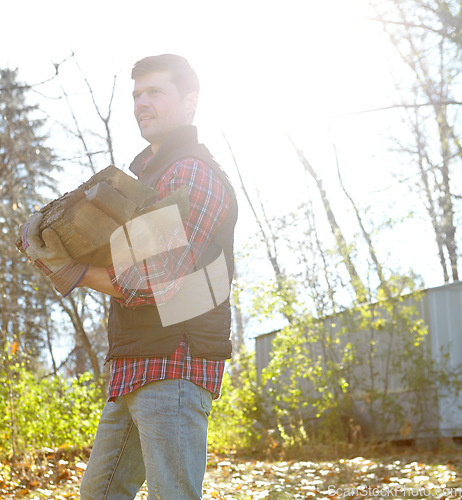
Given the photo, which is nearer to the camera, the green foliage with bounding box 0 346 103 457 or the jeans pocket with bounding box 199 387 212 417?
the jeans pocket with bounding box 199 387 212 417

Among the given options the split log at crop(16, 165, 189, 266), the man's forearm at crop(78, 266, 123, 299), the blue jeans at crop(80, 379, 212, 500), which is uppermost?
the split log at crop(16, 165, 189, 266)

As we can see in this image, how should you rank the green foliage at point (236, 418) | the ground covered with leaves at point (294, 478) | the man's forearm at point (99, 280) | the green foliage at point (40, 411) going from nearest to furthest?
1. the man's forearm at point (99, 280)
2. the ground covered with leaves at point (294, 478)
3. the green foliage at point (40, 411)
4. the green foliage at point (236, 418)

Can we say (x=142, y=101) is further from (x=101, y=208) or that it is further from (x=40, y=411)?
(x=40, y=411)

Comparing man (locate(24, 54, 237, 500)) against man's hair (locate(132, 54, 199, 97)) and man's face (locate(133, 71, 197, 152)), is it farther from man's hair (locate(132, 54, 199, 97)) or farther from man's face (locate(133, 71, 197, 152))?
man's hair (locate(132, 54, 199, 97))

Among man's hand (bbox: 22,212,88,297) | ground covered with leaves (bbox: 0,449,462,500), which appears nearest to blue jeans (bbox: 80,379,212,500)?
man's hand (bbox: 22,212,88,297)

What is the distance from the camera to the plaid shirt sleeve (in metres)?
1.80

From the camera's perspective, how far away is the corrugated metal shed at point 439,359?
8.34 m

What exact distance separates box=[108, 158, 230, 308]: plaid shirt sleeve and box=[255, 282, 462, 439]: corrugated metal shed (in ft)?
23.8

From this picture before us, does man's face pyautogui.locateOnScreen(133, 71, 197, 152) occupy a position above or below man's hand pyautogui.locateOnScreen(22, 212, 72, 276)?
above

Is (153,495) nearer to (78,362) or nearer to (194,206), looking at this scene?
(194,206)

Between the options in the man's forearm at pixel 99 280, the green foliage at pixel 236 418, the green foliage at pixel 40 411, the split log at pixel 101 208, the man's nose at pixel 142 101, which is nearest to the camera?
the split log at pixel 101 208

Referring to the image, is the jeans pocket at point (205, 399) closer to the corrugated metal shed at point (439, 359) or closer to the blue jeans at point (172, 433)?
the blue jeans at point (172, 433)

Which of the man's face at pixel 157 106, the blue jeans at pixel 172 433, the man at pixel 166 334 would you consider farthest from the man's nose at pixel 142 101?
the blue jeans at pixel 172 433

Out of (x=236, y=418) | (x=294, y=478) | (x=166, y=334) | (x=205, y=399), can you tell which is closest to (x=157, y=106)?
(x=166, y=334)
